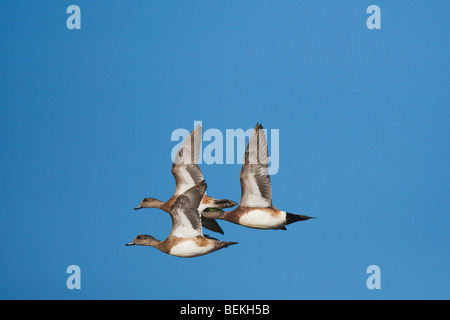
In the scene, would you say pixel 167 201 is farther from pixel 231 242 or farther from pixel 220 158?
pixel 231 242

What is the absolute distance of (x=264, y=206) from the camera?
30312 millimetres

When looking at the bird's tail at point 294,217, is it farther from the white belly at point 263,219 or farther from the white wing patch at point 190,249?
the white wing patch at point 190,249

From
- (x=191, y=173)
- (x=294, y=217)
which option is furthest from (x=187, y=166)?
(x=294, y=217)

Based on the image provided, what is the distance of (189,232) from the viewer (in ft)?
92.6

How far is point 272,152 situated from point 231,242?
12.4ft

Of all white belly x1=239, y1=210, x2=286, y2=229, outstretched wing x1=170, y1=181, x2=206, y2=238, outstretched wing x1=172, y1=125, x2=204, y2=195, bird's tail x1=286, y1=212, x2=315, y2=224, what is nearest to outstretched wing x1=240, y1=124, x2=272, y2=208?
white belly x1=239, y1=210, x2=286, y2=229

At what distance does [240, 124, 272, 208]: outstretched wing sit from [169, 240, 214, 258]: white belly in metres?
→ 2.93

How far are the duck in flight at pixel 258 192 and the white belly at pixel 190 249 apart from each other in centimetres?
256

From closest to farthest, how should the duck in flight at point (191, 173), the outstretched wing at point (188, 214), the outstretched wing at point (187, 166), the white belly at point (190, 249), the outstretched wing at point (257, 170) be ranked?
the outstretched wing at point (188, 214)
the white belly at point (190, 249)
the outstretched wing at point (257, 170)
the duck in flight at point (191, 173)
the outstretched wing at point (187, 166)

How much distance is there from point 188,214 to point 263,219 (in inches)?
127

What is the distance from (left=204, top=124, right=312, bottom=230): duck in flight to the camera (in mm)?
30188

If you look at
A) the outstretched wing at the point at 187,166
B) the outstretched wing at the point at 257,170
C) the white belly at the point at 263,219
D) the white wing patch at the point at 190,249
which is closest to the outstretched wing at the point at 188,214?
the white wing patch at the point at 190,249

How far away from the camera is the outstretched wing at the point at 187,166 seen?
105 feet

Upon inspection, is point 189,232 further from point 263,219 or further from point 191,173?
point 191,173
